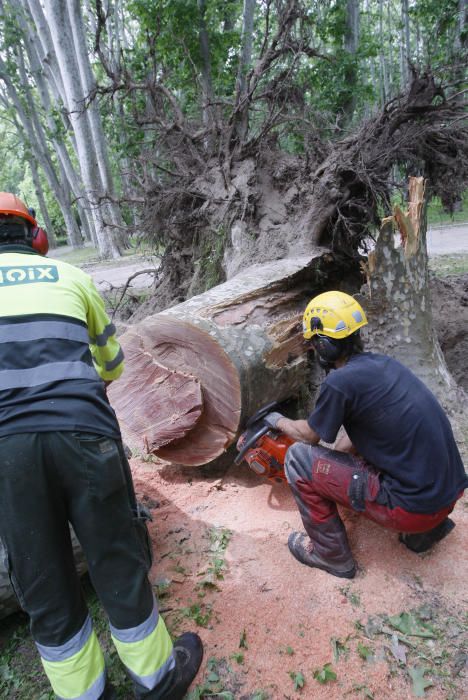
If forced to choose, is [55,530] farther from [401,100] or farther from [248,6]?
[248,6]

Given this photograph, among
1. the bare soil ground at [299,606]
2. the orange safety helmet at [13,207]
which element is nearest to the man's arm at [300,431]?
the bare soil ground at [299,606]

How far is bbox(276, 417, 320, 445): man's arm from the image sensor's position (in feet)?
7.48

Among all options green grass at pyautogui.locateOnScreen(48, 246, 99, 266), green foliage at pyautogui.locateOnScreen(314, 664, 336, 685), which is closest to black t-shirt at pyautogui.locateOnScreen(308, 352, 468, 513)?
green foliage at pyautogui.locateOnScreen(314, 664, 336, 685)

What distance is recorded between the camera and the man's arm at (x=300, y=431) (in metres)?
2.28

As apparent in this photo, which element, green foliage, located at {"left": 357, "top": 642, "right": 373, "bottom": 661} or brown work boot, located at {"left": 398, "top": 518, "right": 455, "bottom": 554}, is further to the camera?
brown work boot, located at {"left": 398, "top": 518, "right": 455, "bottom": 554}

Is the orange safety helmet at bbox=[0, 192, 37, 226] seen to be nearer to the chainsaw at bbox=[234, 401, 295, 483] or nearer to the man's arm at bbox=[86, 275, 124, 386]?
the man's arm at bbox=[86, 275, 124, 386]

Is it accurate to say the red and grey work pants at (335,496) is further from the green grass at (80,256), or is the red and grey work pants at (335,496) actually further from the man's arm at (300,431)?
the green grass at (80,256)

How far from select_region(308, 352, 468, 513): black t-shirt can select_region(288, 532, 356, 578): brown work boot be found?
0.46m

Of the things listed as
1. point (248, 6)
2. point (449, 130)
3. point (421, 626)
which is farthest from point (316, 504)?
point (248, 6)

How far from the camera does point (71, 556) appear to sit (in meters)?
1.73

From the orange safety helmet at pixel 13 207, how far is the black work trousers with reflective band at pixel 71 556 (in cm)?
98

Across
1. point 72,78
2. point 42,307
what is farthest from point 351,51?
point 42,307

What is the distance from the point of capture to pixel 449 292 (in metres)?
5.95

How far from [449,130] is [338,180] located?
1193 millimetres
